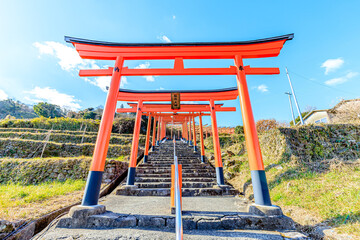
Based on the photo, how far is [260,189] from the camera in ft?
10.2

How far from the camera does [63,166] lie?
6.90 m

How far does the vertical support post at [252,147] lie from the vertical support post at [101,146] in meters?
3.32

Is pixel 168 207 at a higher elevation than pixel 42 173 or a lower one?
lower

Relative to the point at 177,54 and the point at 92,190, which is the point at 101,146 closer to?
the point at 92,190

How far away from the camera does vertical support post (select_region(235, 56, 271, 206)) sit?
10.2ft

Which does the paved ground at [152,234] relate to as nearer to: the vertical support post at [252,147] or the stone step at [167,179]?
the vertical support post at [252,147]

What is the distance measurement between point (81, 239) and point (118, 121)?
18.6 metres

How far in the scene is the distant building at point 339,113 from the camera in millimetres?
8562

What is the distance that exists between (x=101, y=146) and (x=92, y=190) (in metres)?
0.93

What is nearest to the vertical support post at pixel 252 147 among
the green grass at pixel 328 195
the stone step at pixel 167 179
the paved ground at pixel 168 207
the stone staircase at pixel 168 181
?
the paved ground at pixel 168 207

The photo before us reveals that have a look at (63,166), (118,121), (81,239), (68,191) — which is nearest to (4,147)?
(63,166)

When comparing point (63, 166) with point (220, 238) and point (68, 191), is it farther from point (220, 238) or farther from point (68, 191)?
point (220, 238)

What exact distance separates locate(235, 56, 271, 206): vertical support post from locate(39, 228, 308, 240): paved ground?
711mm

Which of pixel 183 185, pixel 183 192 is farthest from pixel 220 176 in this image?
pixel 183 192
